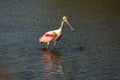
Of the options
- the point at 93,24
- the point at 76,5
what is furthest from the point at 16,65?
the point at 76,5

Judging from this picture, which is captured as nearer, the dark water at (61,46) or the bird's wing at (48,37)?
the dark water at (61,46)

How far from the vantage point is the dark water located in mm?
21281

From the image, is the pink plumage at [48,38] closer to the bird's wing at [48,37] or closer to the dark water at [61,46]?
the bird's wing at [48,37]

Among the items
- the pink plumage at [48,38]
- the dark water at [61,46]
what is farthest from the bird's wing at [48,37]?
the dark water at [61,46]

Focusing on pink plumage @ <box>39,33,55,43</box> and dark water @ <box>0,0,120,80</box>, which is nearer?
dark water @ <box>0,0,120,80</box>

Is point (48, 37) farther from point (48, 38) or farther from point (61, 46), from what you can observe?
point (61, 46)

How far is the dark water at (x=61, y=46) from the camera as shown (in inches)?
838

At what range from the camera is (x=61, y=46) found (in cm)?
2666

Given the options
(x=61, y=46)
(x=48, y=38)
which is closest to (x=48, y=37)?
(x=48, y=38)

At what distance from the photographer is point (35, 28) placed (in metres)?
32.8

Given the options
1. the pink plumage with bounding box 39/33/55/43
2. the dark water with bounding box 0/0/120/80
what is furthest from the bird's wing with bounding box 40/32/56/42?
the dark water with bounding box 0/0/120/80

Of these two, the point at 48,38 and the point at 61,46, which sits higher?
the point at 48,38

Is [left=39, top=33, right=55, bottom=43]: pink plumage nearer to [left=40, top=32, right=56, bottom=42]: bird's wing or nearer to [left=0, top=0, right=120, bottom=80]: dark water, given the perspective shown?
[left=40, top=32, right=56, bottom=42]: bird's wing

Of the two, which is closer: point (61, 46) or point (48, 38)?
point (48, 38)
